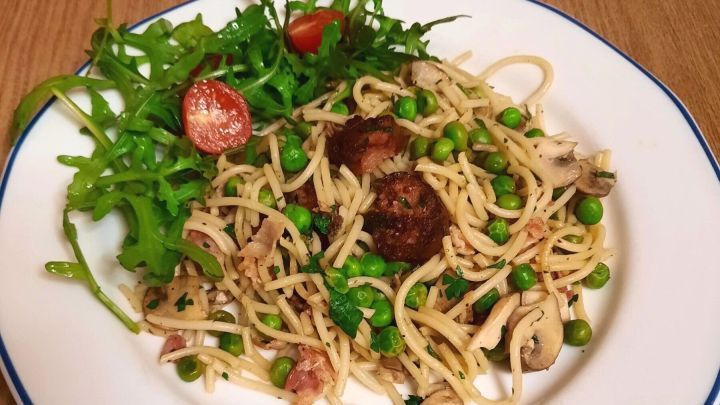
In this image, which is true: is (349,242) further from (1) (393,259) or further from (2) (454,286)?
(2) (454,286)

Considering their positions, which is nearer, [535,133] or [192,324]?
[192,324]

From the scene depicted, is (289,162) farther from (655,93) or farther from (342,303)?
(655,93)

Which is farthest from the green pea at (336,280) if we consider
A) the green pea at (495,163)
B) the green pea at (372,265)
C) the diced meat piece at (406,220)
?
the green pea at (495,163)

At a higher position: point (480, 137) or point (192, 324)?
point (480, 137)

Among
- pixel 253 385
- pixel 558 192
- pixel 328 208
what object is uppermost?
pixel 558 192

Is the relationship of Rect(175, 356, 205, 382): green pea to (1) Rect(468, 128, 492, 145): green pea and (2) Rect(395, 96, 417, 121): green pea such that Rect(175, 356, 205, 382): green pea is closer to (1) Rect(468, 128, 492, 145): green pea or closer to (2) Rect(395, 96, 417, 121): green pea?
(2) Rect(395, 96, 417, 121): green pea

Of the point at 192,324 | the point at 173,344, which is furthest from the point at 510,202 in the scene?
the point at 173,344

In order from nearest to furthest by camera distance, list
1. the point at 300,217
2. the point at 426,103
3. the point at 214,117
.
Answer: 1. the point at 300,217
2. the point at 214,117
3. the point at 426,103

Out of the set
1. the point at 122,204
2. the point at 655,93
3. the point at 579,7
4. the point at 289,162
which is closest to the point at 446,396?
the point at 289,162
